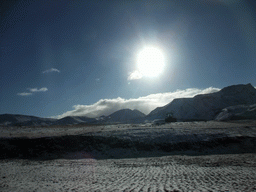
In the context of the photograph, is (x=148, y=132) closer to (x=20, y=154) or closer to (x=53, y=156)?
(x=53, y=156)

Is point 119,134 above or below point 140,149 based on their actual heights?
above

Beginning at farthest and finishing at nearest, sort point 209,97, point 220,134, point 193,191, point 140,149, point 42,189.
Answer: point 209,97, point 220,134, point 140,149, point 42,189, point 193,191

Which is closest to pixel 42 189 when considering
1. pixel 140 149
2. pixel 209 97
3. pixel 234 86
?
pixel 140 149

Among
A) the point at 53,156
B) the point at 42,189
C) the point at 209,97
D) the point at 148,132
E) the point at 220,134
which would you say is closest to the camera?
the point at 42,189

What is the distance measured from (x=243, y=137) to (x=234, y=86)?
516 ft

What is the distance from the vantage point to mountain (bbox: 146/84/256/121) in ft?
436

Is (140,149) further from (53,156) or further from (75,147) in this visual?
(53,156)

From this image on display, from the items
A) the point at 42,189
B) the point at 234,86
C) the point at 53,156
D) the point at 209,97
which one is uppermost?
the point at 234,86

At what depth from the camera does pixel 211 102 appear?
5556 inches

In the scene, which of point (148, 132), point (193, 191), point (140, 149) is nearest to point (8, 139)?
point (140, 149)

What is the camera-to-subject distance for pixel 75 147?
24.2m

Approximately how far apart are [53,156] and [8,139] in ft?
30.6

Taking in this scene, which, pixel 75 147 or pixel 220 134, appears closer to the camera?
pixel 75 147

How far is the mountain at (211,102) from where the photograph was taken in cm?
13275
